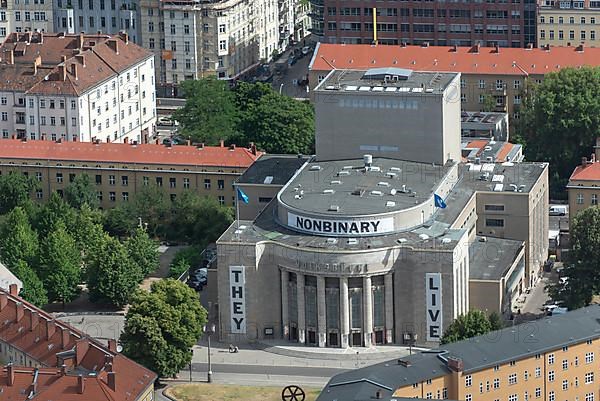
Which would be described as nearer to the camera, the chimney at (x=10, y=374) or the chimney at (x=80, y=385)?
the chimney at (x=80, y=385)

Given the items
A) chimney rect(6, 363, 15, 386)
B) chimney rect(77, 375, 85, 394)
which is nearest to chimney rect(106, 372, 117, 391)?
chimney rect(77, 375, 85, 394)

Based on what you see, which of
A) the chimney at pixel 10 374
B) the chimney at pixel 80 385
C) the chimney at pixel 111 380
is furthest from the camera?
the chimney at pixel 10 374

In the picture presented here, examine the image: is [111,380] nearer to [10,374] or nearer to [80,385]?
[80,385]

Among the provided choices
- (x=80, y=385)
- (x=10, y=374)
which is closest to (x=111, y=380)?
(x=80, y=385)

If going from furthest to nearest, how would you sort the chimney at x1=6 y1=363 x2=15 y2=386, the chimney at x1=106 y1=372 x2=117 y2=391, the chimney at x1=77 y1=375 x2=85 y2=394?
the chimney at x1=6 y1=363 x2=15 y2=386 < the chimney at x1=106 y1=372 x2=117 y2=391 < the chimney at x1=77 y1=375 x2=85 y2=394

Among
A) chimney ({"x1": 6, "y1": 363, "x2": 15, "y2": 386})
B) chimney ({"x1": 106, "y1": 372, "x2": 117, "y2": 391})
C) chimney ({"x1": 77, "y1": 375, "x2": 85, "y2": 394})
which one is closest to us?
chimney ({"x1": 77, "y1": 375, "x2": 85, "y2": 394})

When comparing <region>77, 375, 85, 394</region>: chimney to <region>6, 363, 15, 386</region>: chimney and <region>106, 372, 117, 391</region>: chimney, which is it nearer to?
<region>106, 372, 117, 391</region>: chimney

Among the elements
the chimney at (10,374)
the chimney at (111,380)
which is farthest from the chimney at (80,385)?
the chimney at (10,374)

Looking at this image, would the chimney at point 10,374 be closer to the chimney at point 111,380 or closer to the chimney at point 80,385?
the chimney at point 80,385

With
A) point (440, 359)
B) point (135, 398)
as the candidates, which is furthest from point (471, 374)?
point (135, 398)

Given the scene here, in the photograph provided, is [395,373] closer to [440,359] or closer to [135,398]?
[440,359]

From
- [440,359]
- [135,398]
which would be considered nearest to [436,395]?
[440,359]
